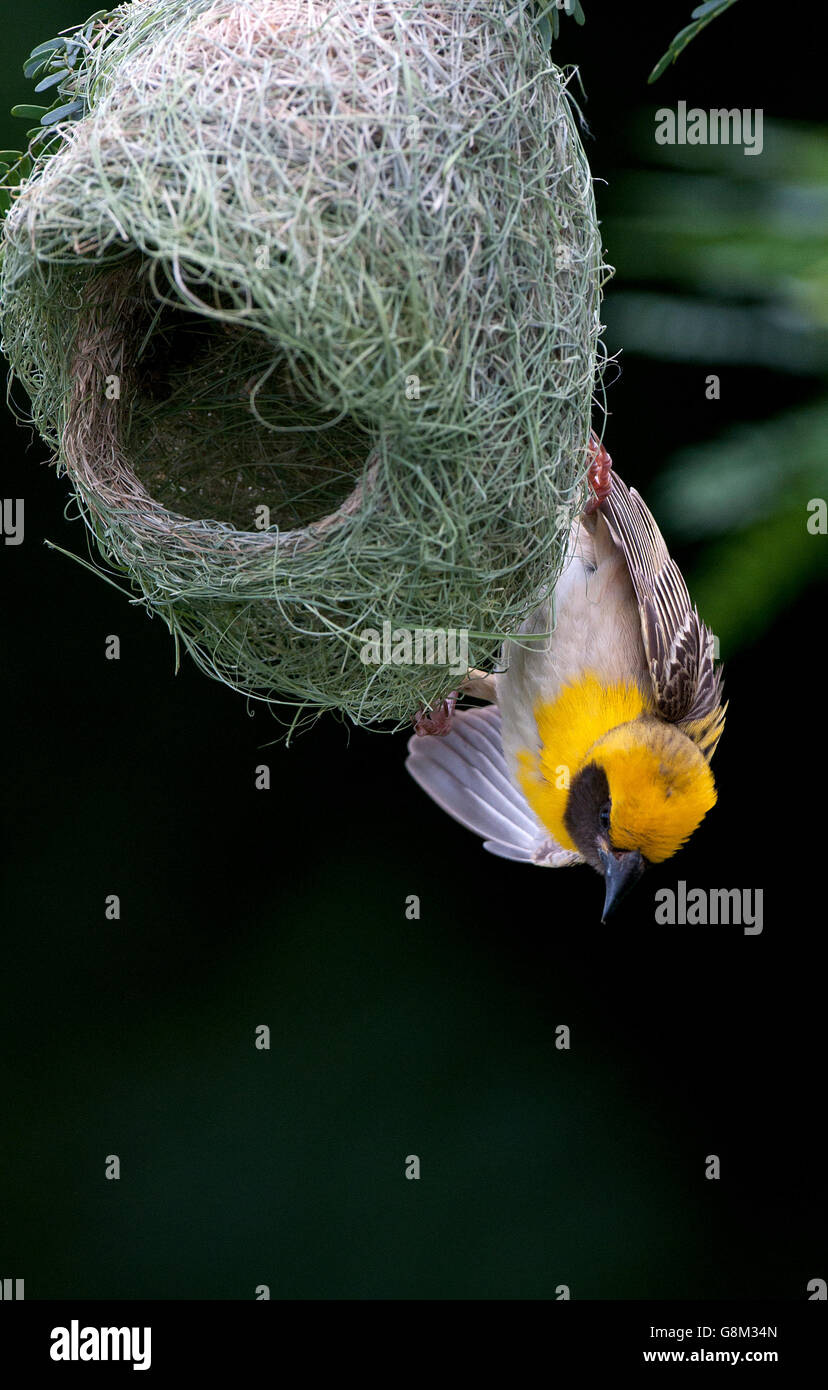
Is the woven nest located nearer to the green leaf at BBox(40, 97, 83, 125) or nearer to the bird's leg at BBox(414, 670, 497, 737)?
the green leaf at BBox(40, 97, 83, 125)

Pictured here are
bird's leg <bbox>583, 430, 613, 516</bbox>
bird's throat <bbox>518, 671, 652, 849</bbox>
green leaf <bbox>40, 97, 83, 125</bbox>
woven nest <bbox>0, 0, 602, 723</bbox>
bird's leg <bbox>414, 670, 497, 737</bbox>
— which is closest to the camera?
woven nest <bbox>0, 0, 602, 723</bbox>

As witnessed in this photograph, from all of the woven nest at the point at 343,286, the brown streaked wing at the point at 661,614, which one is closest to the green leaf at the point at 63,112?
the woven nest at the point at 343,286

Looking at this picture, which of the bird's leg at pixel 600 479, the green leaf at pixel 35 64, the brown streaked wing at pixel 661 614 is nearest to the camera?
the green leaf at pixel 35 64

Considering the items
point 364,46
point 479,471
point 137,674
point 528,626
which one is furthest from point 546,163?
point 137,674

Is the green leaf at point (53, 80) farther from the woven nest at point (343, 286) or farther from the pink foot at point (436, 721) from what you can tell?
the pink foot at point (436, 721)

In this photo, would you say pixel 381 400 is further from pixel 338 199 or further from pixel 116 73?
pixel 116 73

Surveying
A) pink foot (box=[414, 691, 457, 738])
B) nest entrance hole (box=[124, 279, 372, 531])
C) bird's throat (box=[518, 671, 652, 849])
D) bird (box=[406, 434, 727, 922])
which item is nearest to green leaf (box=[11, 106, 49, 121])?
nest entrance hole (box=[124, 279, 372, 531])

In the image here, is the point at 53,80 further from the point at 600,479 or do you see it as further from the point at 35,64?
the point at 600,479
